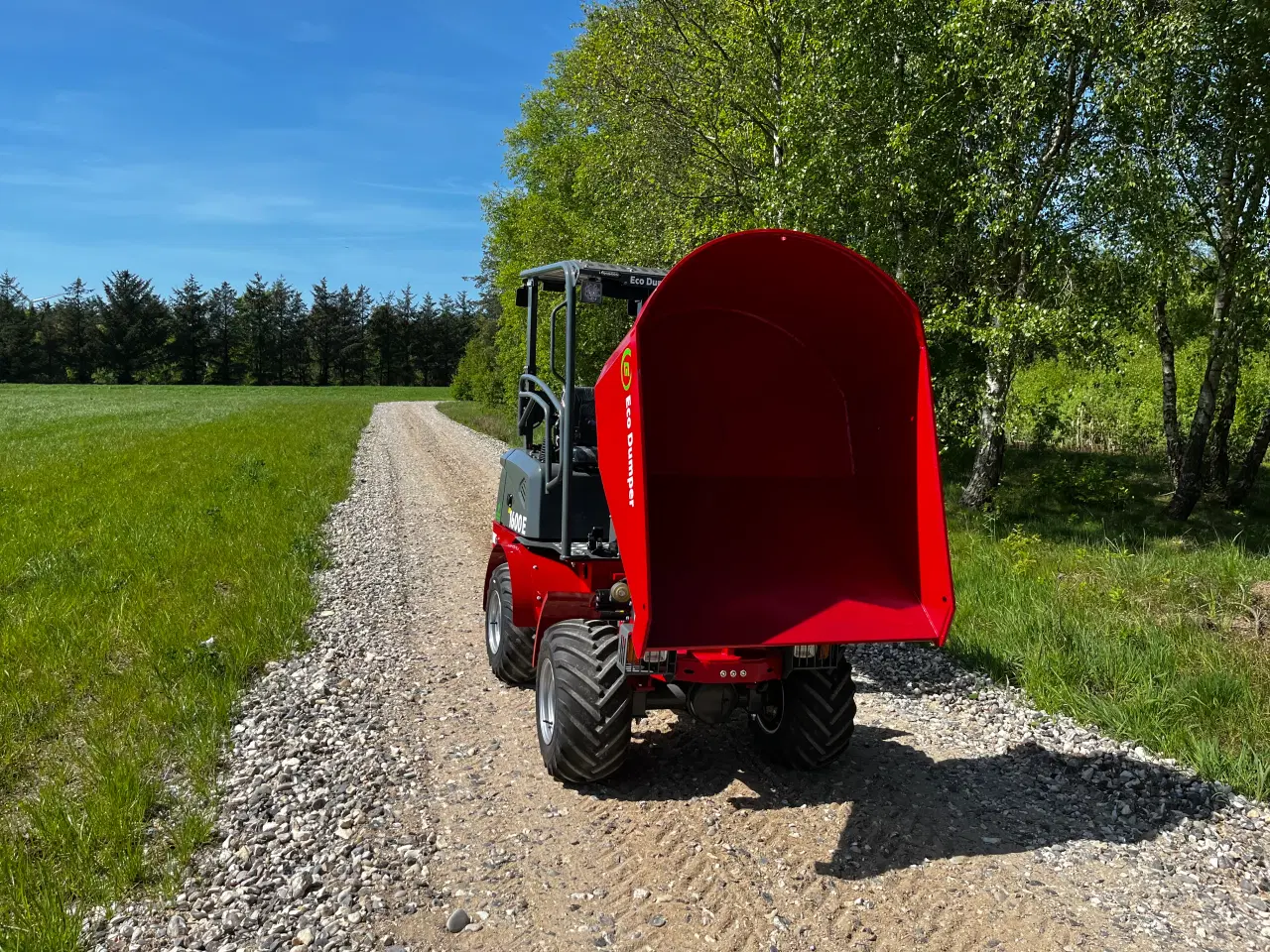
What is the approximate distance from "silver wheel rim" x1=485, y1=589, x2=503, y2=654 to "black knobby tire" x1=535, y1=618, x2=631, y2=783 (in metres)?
1.76

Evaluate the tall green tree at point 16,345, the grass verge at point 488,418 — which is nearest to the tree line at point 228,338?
the tall green tree at point 16,345

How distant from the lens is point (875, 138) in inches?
457

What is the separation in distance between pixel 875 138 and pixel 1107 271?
3.65 m

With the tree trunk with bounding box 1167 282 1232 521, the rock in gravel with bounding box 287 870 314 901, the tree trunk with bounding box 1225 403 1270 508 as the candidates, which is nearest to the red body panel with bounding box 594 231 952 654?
the rock in gravel with bounding box 287 870 314 901

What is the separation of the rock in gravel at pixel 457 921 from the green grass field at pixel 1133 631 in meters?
4.11

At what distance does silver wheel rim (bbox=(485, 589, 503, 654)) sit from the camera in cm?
609

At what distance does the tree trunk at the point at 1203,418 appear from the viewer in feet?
37.3

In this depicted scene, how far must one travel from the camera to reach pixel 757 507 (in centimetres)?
455

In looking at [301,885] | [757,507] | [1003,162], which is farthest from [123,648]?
[1003,162]

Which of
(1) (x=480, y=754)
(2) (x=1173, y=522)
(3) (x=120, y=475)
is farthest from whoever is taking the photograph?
(3) (x=120, y=475)

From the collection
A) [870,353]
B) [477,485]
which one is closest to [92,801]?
[870,353]

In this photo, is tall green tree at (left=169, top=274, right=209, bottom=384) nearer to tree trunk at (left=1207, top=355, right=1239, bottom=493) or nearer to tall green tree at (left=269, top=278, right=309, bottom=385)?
tall green tree at (left=269, top=278, right=309, bottom=385)

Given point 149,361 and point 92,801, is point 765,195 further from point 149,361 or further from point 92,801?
point 149,361

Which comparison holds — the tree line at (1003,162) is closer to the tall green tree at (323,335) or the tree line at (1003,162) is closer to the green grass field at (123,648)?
the green grass field at (123,648)
